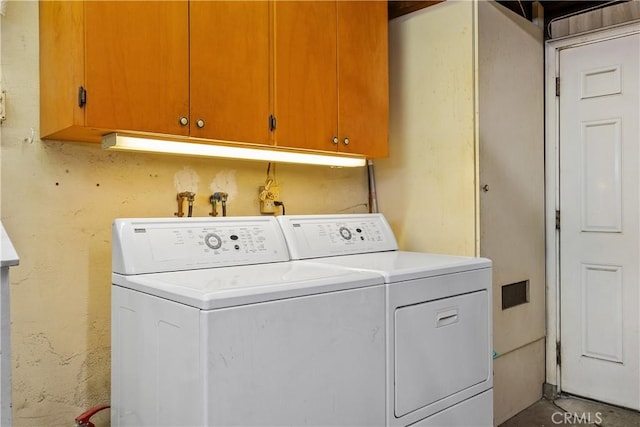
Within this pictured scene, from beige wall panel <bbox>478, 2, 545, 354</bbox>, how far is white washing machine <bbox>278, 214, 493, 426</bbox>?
567mm

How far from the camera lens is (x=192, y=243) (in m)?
1.70

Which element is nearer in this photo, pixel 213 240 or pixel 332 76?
pixel 213 240

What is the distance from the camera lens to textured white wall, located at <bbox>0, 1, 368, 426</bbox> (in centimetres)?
162

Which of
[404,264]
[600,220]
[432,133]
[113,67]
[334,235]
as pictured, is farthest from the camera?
[600,220]

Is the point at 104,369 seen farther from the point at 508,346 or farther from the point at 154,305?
the point at 508,346

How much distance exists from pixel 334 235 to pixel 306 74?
0.68m

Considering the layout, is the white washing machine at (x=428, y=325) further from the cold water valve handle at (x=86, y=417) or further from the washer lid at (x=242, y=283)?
the cold water valve handle at (x=86, y=417)

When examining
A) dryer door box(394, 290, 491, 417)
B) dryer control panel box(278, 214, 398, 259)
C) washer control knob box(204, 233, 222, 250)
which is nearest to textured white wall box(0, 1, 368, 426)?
washer control knob box(204, 233, 222, 250)

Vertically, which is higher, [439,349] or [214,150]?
[214,150]

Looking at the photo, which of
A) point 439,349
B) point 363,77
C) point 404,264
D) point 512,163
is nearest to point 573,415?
point 512,163

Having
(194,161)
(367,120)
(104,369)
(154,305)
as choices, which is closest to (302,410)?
(154,305)

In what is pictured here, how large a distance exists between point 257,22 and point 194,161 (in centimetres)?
61

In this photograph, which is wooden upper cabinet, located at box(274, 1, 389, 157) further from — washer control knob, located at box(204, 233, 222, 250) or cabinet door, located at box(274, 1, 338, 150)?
washer control knob, located at box(204, 233, 222, 250)

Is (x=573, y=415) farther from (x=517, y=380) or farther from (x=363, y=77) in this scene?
(x=363, y=77)
